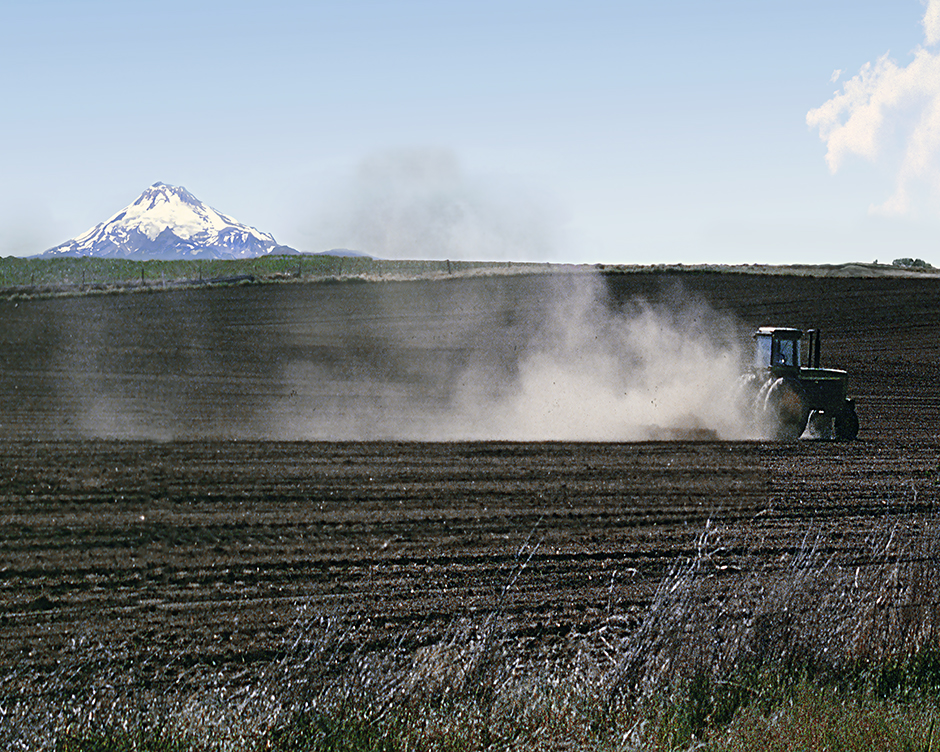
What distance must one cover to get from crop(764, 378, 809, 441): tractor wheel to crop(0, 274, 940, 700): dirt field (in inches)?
14.1

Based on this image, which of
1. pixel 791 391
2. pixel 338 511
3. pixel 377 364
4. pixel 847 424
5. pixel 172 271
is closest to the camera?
pixel 338 511

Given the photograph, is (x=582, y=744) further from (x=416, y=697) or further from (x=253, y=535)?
(x=253, y=535)

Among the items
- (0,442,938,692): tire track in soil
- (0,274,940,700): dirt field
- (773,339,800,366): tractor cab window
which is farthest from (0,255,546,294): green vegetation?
(773,339,800,366): tractor cab window

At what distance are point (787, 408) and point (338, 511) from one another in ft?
33.4

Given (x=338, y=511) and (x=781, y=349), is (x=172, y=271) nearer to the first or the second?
(x=781, y=349)

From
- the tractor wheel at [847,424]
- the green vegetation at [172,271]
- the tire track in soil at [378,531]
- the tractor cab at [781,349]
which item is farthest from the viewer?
the green vegetation at [172,271]

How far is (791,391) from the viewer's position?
56.4 ft

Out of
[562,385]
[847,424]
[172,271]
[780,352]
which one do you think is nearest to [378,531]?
[780,352]

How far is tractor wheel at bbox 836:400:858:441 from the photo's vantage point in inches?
698

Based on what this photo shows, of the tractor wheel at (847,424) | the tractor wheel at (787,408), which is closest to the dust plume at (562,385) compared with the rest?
the tractor wheel at (787,408)

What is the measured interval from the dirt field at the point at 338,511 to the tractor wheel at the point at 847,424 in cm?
52

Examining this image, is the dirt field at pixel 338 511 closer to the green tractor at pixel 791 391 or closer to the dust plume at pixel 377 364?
the dust plume at pixel 377 364

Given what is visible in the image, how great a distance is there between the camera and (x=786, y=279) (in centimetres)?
4175

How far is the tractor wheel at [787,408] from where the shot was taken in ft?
56.4
